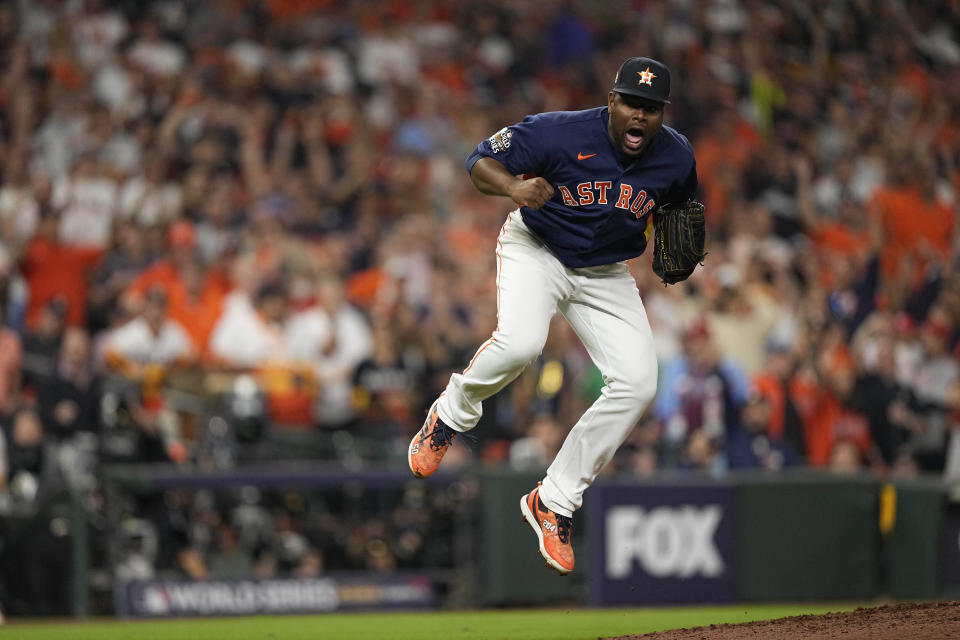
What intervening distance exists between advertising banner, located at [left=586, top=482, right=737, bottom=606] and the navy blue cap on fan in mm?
4586

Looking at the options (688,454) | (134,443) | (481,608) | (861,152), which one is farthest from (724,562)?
(861,152)

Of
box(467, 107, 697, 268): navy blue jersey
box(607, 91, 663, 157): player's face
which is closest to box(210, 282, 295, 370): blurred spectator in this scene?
box(467, 107, 697, 268): navy blue jersey

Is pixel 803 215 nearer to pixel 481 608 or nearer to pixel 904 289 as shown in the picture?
pixel 904 289

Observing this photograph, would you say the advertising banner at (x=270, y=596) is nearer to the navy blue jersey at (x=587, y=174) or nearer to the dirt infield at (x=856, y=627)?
the dirt infield at (x=856, y=627)

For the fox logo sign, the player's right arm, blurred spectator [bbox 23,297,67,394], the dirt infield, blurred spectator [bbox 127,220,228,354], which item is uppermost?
the player's right arm

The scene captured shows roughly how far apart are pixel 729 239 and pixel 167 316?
5.46 meters

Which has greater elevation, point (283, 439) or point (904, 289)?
point (904, 289)

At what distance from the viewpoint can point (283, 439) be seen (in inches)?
408

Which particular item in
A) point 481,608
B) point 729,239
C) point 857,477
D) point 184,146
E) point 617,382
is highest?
point 184,146

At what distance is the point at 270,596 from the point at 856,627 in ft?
15.6

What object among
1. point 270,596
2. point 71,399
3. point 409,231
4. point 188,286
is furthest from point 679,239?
point 409,231

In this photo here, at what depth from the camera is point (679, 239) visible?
6270 mm

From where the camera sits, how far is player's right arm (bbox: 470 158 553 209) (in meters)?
5.77

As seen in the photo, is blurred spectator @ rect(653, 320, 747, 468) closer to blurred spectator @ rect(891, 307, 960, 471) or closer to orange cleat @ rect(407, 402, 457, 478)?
blurred spectator @ rect(891, 307, 960, 471)
